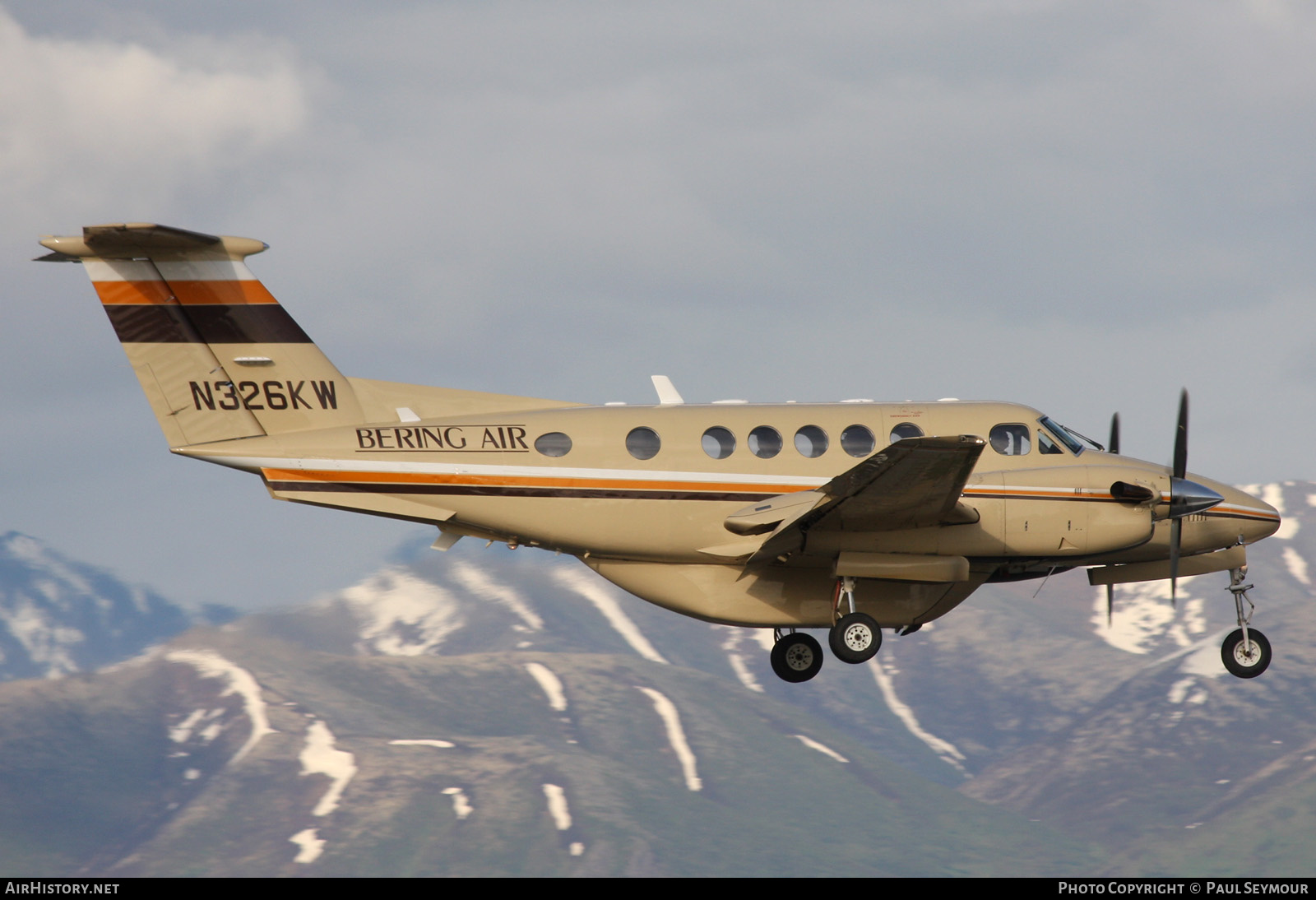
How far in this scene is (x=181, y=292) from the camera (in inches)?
774

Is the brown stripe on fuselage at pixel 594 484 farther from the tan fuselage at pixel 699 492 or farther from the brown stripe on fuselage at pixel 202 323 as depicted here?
the brown stripe on fuselage at pixel 202 323

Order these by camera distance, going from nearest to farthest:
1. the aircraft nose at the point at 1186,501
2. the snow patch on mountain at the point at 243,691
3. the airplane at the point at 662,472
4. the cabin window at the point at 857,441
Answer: the airplane at the point at 662,472
the aircraft nose at the point at 1186,501
the cabin window at the point at 857,441
the snow patch on mountain at the point at 243,691

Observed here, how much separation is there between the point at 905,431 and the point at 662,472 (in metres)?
3.36

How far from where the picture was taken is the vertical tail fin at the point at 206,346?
1950cm

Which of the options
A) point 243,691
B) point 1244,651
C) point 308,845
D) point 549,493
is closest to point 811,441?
point 549,493

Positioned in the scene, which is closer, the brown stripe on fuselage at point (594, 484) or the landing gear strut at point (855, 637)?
the landing gear strut at point (855, 637)

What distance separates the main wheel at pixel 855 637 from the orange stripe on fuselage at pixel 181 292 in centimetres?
905

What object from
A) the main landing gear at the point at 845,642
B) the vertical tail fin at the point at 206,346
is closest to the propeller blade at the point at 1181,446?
the main landing gear at the point at 845,642

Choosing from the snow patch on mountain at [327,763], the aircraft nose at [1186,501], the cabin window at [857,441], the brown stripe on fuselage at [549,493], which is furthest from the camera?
the snow patch on mountain at [327,763]

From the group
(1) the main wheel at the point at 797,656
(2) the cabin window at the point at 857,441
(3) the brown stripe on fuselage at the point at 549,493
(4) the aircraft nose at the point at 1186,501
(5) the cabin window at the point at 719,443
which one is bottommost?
(1) the main wheel at the point at 797,656

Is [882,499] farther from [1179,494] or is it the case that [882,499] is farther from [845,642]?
[1179,494]

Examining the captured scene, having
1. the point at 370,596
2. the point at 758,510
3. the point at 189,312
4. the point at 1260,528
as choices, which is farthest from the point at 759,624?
the point at 370,596

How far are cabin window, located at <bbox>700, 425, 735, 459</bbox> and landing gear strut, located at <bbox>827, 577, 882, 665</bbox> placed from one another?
2.60 metres

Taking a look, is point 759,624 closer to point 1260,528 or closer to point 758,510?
point 758,510
